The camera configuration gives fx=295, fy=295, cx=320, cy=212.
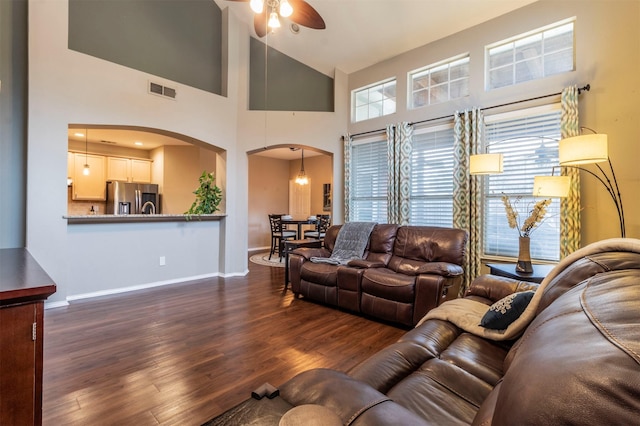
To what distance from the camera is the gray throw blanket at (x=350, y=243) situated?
4043mm

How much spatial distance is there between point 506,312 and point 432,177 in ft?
10.6

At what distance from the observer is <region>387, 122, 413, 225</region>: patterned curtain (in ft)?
15.5

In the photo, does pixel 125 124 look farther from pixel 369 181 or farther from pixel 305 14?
pixel 369 181

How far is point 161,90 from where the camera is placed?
4.29 meters

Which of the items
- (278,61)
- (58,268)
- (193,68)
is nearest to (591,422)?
(58,268)

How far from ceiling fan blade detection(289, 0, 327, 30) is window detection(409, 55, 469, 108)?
2.32 m

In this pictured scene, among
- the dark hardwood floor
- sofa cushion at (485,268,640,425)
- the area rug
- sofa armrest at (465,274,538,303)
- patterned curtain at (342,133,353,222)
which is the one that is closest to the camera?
sofa cushion at (485,268,640,425)

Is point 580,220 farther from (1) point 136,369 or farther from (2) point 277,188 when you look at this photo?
(2) point 277,188

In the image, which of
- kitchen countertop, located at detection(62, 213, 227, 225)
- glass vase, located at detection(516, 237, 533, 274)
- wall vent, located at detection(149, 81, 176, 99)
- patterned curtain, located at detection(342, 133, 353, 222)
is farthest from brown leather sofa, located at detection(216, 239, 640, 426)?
wall vent, located at detection(149, 81, 176, 99)

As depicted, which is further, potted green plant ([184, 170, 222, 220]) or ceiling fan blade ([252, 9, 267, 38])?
potted green plant ([184, 170, 222, 220])

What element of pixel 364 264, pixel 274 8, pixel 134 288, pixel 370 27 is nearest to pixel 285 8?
pixel 274 8

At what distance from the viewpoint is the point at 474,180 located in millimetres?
4023

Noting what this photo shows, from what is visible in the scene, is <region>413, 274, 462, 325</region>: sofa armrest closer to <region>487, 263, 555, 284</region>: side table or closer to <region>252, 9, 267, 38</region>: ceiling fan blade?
<region>487, 263, 555, 284</region>: side table

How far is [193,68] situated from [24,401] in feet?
16.4
